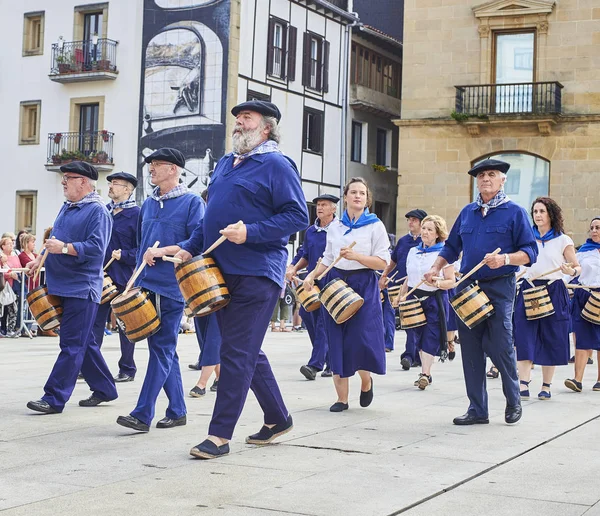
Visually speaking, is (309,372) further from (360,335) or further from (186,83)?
(186,83)

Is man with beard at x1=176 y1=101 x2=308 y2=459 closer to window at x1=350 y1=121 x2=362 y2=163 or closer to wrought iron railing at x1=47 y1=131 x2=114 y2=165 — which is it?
wrought iron railing at x1=47 y1=131 x2=114 y2=165

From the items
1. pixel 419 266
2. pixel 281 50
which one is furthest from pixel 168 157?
pixel 281 50

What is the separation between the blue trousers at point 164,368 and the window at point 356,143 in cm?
3255

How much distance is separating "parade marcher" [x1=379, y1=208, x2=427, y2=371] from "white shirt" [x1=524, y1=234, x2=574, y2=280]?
2.09 meters

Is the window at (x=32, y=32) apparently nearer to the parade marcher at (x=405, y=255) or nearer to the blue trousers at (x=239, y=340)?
the parade marcher at (x=405, y=255)

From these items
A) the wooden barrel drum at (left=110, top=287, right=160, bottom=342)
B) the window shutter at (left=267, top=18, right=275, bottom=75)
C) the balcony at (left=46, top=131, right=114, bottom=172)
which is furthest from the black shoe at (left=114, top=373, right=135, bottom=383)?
the window shutter at (left=267, top=18, right=275, bottom=75)

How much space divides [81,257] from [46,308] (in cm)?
50

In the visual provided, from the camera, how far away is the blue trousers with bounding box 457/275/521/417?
8.57 m

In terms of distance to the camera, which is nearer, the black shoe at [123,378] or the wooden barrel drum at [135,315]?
the wooden barrel drum at [135,315]

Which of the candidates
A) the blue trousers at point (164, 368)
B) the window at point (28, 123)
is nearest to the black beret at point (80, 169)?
the blue trousers at point (164, 368)

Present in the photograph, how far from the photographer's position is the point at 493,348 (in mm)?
8617

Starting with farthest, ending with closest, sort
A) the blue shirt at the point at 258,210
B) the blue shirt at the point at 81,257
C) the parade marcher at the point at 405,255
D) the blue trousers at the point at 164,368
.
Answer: the parade marcher at the point at 405,255
the blue shirt at the point at 81,257
the blue trousers at the point at 164,368
the blue shirt at the point at 258,210

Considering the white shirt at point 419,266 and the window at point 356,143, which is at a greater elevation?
the window at point 356,143

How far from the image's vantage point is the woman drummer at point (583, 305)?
1164 centimetres
